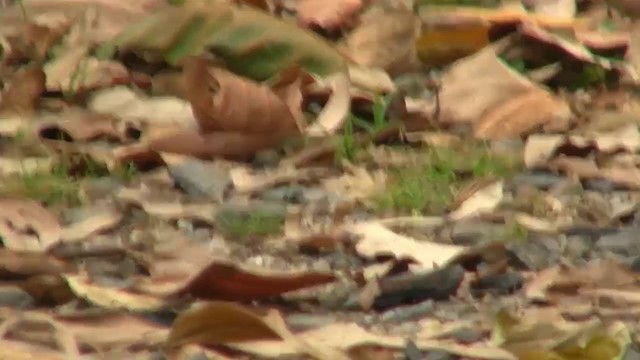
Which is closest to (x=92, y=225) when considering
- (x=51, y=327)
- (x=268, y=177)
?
(x=268, y=177)

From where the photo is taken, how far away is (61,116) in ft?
9.48

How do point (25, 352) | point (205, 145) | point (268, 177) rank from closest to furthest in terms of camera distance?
point (25, 352), point (268, 177), point (205, 145)

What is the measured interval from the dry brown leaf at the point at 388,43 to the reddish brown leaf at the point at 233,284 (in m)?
1.41

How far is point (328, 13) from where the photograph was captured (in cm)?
339

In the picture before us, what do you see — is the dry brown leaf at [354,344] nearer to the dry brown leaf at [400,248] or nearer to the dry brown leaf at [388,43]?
the dry brown leaf at [400,248]

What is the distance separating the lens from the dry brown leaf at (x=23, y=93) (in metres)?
2.93

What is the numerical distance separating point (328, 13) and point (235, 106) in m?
0.79

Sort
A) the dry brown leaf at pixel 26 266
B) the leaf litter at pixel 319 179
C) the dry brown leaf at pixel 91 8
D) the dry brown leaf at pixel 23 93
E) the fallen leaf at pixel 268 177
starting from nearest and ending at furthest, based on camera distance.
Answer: the leaf litter at pixel 319 179, the dry brown leaf at pixel 26 266, the fallen leaf at pixel 268 177, the dry brown leaf at pixel 23 93, the dry brown leaf at pixel 91 8

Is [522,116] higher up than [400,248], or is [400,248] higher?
[400,248]

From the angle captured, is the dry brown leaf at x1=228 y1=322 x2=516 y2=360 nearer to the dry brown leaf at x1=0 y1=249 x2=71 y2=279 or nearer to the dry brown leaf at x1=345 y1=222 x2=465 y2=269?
the dry brown leaf at x1=345 y1=222 x2=465 y2=269

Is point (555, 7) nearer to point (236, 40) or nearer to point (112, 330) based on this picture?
point (236, 40)

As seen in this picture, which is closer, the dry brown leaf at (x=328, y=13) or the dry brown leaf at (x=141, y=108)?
the dry brown leaf at (x=141, y=108)

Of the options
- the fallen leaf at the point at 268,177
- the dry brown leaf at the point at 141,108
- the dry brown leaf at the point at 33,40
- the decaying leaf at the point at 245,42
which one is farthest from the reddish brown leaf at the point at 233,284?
the dry brown leaf at the point at 33,40

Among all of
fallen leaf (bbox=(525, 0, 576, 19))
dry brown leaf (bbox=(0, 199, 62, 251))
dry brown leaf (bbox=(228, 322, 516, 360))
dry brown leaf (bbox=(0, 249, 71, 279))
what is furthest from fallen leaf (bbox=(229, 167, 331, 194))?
fallen leaf (bbox=(525, 0, 576, 19))
